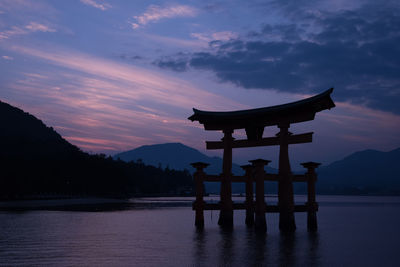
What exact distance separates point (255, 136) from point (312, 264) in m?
9.26

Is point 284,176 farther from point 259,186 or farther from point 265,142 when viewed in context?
point 265,142

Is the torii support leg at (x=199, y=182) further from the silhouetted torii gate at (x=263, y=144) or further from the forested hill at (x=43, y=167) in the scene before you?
the forested hill at (x=43, y=167)

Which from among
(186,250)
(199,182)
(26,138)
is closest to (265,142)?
(199,182)

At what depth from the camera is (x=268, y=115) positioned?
21.9 metres

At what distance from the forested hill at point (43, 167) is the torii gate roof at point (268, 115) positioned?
5620 centimetres

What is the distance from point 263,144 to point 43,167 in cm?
7321

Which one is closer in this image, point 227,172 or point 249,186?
point 227,172

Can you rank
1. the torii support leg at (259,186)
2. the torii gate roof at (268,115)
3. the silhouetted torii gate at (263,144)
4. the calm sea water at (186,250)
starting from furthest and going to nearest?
the torii support leg at (259,186) → the silhouetted torii gate at (263,144) → the torii gate roof at (268,115) → the calm sea water at (186,250)

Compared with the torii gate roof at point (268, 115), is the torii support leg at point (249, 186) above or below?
below

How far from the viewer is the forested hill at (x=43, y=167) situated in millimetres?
76812

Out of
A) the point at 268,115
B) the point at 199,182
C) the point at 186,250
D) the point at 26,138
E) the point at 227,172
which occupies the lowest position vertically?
the point at 186,250

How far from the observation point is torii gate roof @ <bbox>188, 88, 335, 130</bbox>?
65.4 ft

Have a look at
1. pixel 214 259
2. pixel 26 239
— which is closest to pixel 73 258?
pixel 214 259

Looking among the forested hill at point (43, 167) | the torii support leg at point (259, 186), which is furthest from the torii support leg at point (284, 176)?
the forested hill at point (43, 167)
